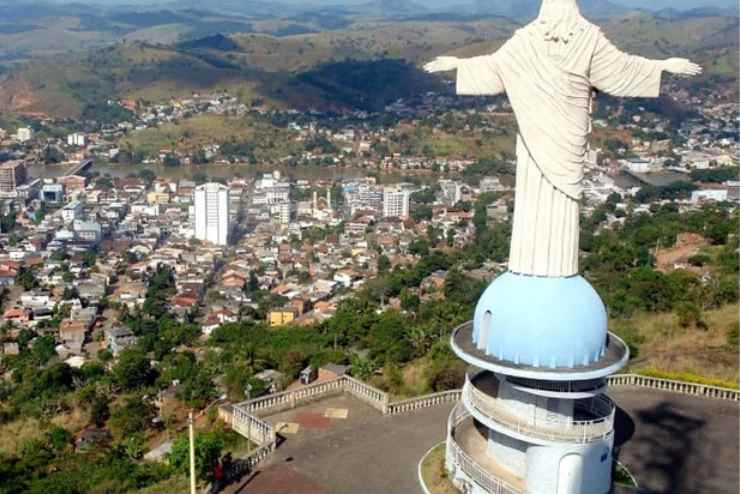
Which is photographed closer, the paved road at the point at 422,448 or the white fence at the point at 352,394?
the paved road at the point at 422,448

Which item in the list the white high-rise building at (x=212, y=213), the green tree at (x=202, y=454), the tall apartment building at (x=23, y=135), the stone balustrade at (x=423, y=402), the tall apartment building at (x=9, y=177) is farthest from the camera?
the tall apartment building at (x=23, y=135)

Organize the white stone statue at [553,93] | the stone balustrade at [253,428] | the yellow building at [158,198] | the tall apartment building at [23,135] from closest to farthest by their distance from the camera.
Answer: the white stone statue at [553,93] < the stone balustrade at [253,428] < the yellow building at [158,198] < the tall apartment building at [23,135]

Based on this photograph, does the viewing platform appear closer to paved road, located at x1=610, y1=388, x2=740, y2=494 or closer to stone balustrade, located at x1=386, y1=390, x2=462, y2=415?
paved road, located at x1=610, y1=388, x2=740, y2=494

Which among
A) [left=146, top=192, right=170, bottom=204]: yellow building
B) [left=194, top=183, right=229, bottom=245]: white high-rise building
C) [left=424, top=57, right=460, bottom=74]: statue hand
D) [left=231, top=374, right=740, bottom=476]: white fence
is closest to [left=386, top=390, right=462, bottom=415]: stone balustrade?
[left=231, top=374, right=740, bottom=476]: white fence

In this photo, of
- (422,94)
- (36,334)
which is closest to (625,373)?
(36,334)

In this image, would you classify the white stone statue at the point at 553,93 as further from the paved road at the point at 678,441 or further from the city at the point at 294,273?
the paved road at the point at 678,441

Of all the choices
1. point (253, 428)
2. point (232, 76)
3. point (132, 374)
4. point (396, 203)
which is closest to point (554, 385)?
point (253, 428)

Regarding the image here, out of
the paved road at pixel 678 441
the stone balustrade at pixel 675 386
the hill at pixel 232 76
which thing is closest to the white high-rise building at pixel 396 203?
the stone balustrade at pixel 675 386
